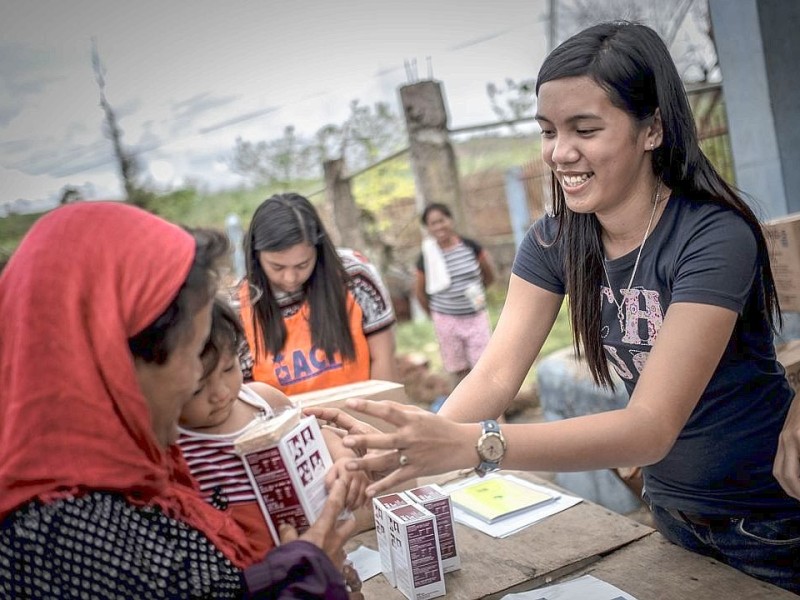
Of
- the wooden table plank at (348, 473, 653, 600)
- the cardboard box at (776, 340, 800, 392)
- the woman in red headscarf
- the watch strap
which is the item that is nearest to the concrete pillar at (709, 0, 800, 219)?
the cardboard box at (776, 340, 800, 392)

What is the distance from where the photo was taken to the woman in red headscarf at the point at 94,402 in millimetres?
1020

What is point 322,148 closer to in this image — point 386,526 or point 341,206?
point 341,206

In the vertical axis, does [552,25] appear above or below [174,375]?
above

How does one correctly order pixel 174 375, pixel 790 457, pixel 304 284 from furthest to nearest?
pixel 304 284
pixel 790 457
pixel 174 375

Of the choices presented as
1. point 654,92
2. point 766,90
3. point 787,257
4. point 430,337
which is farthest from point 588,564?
point 430,337

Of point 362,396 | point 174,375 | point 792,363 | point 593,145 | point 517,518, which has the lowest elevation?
point 517,518

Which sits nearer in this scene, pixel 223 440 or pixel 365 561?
pixel 223 440

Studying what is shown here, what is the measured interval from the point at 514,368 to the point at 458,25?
6.08 m

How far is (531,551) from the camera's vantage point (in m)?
1.85

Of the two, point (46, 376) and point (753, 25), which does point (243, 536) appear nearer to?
point (46, 376)

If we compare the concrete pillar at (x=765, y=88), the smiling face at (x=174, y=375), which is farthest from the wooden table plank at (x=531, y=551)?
the concrete pillar at (x=765, y=88)

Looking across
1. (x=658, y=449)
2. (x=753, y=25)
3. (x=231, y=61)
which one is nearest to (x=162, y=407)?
(x=658, y=449)

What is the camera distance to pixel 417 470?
4.32 feet

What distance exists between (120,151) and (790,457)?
5.38m
